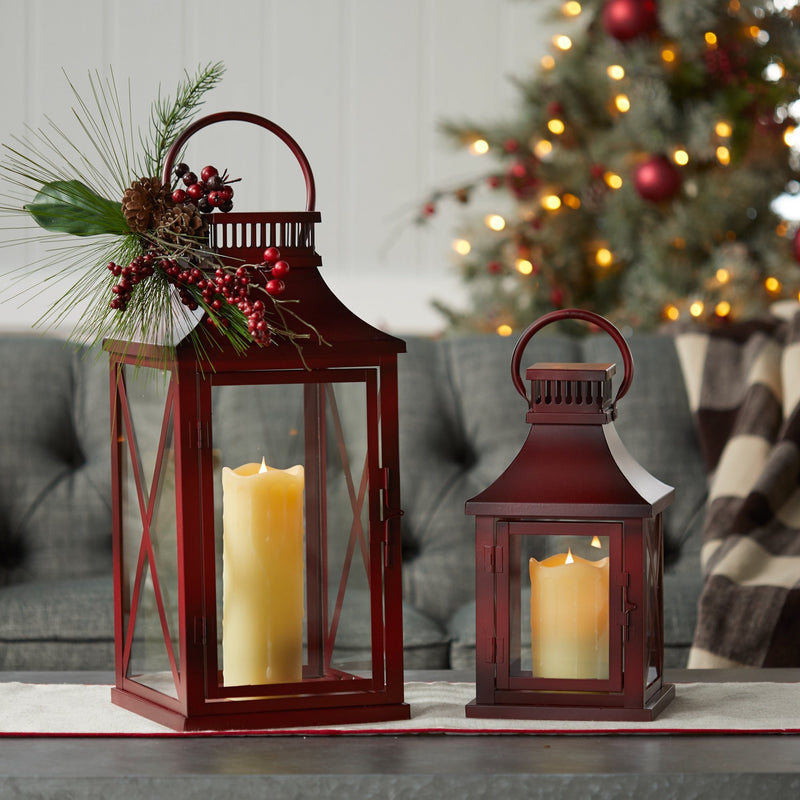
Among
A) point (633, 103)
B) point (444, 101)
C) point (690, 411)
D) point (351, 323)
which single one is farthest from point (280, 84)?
point (351, 323)

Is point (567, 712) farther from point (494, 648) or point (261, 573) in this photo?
point (261, 573)

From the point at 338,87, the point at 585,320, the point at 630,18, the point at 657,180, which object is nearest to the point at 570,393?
the point at 585,320

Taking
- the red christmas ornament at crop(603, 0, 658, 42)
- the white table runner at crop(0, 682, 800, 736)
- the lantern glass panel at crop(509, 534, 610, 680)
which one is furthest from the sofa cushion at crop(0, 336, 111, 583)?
the red christmas ornament at crop(603, 0, 658, 42)

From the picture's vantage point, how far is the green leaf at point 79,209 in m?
0.80

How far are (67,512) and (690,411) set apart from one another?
0.96 m

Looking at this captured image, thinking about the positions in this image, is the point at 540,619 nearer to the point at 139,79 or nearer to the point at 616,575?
the point at 616,575

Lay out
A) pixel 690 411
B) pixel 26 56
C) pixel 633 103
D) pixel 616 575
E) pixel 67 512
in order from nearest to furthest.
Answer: pixel 616 575, pixel 67 512, pixel 690 411, pixel 633 103, pixel 26 56

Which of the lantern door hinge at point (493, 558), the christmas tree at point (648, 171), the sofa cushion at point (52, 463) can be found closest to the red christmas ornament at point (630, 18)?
the christmas tree at point (648, 171)

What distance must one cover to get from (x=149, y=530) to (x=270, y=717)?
152 millimetres

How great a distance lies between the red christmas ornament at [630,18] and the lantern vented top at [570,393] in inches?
89.8

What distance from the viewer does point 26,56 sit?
11.5ft

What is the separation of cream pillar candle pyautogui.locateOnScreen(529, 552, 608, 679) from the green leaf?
0.37 metres

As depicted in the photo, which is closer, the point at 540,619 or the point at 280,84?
the point at 540,619

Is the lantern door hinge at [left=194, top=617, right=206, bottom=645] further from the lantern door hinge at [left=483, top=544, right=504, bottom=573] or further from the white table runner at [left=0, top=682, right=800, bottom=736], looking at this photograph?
the lantern door hinge at [left=483, top=544, right=504, bottom=573]
